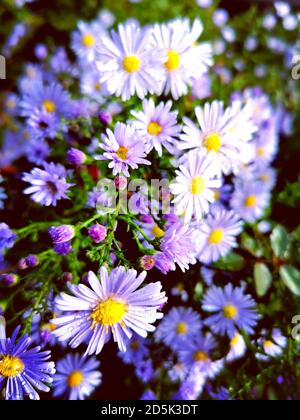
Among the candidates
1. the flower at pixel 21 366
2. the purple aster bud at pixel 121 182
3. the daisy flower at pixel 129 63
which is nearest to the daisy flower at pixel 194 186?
the purple aster bud at pixel 121 182

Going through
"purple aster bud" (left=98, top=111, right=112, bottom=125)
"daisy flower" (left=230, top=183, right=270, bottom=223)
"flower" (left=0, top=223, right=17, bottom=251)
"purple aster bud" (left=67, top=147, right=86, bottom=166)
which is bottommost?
"flower" (left=0, top=223, right=17, bottom=251)

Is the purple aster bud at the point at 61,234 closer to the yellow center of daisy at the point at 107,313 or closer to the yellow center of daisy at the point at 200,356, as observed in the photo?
the yellow center of daisy at the point at 107,313

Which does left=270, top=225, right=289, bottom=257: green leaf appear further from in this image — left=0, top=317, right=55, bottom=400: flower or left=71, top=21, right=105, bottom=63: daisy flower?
left=71, top=21, right=105, bottom=63: daisy flower

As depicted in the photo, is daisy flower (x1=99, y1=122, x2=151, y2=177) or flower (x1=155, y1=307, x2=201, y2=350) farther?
flower (x1=155, y1=307, x2=201, y2=350)

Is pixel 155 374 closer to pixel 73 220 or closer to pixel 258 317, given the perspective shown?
pixel 258 317

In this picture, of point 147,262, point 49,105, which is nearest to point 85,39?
point 49,105

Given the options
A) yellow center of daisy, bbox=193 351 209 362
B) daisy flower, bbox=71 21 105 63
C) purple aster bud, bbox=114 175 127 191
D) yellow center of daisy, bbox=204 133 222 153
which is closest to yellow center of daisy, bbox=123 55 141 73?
yellow center of daisy, bbox=204 133 222 153

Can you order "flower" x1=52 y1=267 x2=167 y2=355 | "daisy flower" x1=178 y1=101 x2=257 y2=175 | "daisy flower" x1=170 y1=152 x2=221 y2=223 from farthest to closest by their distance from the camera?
1. "daisy flower" x1=178 y1=101 x2=257 y2=175
2. "daisy flower" x1=170 y1=152 x2=221 y2=223
3. "flower" x1=52 y1=267 x2=167 y2=355
